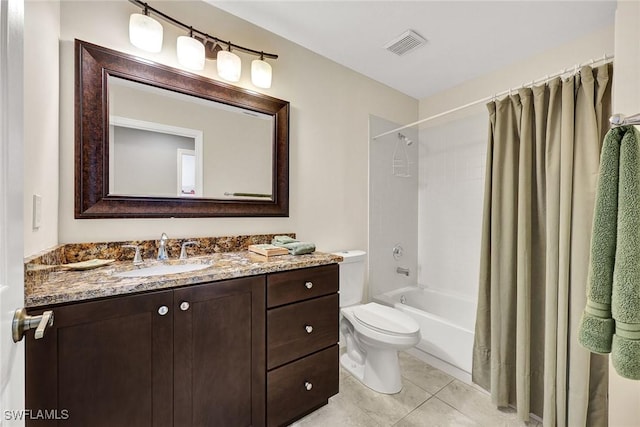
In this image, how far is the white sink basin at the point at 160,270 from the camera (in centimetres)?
120

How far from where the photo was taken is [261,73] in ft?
5.77

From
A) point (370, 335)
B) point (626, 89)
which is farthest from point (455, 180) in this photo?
point (370, 335)

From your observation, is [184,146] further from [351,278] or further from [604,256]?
[604,256]

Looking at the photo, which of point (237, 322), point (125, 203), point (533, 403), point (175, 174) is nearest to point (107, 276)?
point (125, 203)

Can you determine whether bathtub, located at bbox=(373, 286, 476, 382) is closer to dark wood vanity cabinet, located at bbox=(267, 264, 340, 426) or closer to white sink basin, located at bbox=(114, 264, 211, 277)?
dark wood vanity cabinet, located at bbox=(267, 264, 340, 426)

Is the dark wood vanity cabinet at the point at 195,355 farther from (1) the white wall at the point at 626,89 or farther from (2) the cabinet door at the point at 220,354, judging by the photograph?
(1) the white wall at the point at 626,89

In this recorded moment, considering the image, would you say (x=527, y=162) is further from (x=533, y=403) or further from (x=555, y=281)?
(x=533, y=403)

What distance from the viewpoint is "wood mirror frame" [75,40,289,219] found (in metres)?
1.28

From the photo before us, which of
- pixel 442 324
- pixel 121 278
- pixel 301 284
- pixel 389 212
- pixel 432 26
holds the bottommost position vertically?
pixel 442 324

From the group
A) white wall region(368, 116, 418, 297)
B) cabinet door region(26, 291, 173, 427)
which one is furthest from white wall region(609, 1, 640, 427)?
cabinet door region(26, 291, 173, 427)

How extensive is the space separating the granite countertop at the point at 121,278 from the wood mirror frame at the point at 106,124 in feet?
0.93

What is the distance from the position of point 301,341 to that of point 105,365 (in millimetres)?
830

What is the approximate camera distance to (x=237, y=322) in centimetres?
122

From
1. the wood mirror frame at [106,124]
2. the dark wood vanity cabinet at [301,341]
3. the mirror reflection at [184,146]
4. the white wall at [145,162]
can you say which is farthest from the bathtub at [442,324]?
the white wall at [145,162]
